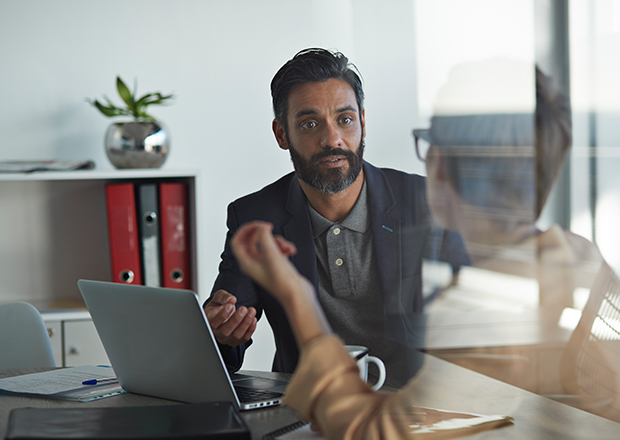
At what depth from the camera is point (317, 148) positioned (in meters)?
1.12

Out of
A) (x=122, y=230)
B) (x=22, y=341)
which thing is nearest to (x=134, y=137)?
(x=122, y=230)

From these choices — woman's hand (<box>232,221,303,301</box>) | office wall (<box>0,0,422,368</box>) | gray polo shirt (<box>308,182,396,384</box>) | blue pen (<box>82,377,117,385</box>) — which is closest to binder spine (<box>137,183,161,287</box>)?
office wall (<box>0,0,422,368</box>)

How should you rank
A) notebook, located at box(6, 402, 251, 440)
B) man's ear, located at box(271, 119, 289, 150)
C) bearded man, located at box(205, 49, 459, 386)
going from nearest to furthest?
notebook, located at box(6, 402, 251, 440), bearded man, located at box(205, 49, 459, 386), man's ear, located at box(271, 119, 289, 150)

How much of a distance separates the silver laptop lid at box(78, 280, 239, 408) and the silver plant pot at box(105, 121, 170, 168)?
106 cm

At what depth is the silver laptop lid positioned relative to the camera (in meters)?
0.87

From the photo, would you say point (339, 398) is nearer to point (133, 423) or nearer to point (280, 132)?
point (133, 423)

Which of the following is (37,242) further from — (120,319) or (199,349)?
(199,349)

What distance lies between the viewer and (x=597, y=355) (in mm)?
604

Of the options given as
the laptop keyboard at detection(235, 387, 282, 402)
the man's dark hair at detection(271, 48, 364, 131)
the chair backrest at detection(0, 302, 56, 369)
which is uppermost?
the man's dark hair at detection(271, 48, 364, 131)

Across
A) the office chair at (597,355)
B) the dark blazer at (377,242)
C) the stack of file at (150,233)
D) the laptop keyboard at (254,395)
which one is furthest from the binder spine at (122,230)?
the office chair at (597,355)

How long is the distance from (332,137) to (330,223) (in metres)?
0.20

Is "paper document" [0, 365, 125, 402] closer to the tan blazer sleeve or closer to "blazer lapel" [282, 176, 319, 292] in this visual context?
"blazer lapel" [282, 176, 319, 292]

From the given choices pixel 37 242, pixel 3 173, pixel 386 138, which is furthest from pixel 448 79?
pixel 37 242

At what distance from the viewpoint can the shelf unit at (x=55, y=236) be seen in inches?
81.8
